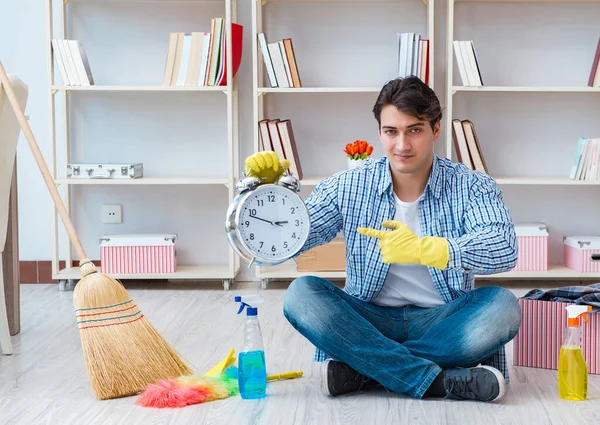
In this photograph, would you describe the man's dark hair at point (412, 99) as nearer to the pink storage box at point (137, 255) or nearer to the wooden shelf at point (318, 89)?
the wooden shelf at point (318, 89)

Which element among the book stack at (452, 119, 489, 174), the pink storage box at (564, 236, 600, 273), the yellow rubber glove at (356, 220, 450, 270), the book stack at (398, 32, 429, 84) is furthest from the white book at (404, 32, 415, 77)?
the yellow rubber glove at (356, 220, 450, 270)

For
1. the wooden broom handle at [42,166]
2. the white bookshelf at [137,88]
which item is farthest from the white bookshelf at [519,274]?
the wooden broom handle at [42,166]

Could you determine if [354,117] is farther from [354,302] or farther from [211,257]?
[354,302]

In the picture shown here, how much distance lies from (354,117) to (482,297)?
6.66 ft

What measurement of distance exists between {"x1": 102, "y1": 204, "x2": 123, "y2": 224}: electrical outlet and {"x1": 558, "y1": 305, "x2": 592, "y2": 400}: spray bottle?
2.53 m

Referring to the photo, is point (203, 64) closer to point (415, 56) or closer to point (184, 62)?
point (184, 62)

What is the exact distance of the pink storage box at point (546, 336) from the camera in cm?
254

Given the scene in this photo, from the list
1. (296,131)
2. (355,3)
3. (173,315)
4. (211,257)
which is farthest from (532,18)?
(173,315)

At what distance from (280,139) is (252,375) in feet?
6.03

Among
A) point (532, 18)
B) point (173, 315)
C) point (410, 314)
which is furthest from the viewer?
point (532, 18)

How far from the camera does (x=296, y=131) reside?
4.23 m

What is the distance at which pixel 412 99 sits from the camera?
2258 mm

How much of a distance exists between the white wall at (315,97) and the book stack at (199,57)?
0.23 m

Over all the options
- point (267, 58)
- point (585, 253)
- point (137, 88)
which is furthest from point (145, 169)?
point (585, 253)
